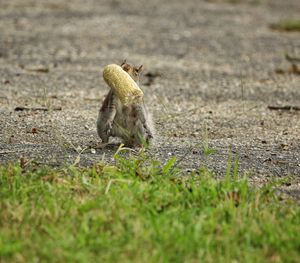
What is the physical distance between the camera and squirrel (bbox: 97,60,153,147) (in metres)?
5.68

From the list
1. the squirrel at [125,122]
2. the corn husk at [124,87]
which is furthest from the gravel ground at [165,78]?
the corn husk at [124,87]

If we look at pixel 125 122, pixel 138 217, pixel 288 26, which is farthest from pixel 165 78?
pixel 138 217

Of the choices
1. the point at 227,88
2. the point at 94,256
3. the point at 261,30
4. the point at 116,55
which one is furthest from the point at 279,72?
the point at 94,256

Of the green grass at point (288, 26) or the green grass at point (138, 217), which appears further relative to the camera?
the green grass at point (288, 26)

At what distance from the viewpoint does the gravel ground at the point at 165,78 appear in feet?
19.1

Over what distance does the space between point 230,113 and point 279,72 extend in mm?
2310

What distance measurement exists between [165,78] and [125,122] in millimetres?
3374

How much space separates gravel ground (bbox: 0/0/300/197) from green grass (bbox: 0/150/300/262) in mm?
405

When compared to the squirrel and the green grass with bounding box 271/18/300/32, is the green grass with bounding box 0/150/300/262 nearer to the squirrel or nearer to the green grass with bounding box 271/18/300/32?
the squirrel

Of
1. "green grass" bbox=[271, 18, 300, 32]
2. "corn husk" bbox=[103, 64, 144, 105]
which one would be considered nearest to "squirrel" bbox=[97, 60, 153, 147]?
"corn husk" bbox=[103, 64, 144, 105]

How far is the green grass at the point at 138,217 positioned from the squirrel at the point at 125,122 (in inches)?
24.6

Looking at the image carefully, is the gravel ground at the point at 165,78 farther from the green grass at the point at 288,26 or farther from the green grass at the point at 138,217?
the green grass at the point at 138,217

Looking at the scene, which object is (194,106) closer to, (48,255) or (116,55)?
(116,55)

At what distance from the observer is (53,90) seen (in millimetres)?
8125
